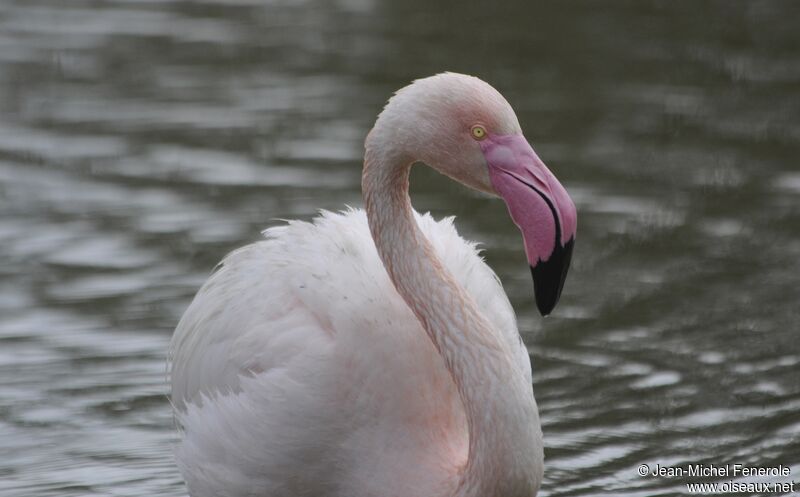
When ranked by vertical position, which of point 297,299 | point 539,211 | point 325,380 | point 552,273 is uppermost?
point 539,211

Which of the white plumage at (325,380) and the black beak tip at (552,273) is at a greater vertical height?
the black beak tip at (552,273)

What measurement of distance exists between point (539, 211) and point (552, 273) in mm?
226

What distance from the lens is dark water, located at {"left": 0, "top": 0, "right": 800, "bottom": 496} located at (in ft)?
24.8

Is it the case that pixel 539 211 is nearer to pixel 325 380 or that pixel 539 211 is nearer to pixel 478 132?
pixel 478 132

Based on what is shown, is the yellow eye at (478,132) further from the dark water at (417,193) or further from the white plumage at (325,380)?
the dark water at (417,193)

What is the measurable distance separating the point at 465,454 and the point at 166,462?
6.66 ft

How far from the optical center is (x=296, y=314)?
240 inches

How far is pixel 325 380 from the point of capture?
229 inches

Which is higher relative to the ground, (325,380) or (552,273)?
(552,273)

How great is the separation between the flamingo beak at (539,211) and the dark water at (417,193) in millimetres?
1761

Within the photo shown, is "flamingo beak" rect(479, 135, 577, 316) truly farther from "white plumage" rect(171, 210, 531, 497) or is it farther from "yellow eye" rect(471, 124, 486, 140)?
"white plumage" rect(171, 210, 531, 497)

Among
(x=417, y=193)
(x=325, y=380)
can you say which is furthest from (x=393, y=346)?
(x=417, y=193)

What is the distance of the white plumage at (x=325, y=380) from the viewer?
5.77 meters

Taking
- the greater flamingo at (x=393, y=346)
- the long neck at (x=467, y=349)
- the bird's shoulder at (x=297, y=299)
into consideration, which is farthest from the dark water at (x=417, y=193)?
the long neck at (x=467, y=349)
